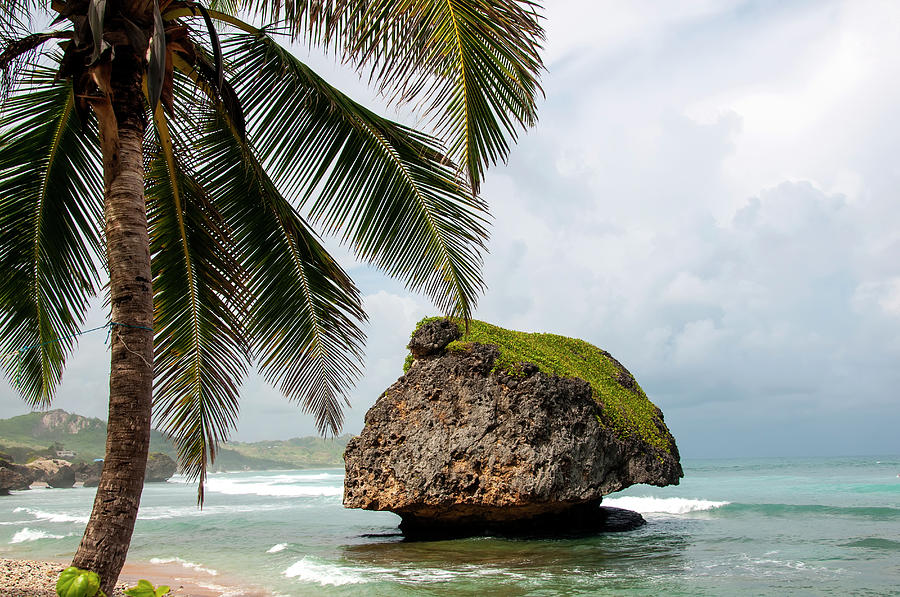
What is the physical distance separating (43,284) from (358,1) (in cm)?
475

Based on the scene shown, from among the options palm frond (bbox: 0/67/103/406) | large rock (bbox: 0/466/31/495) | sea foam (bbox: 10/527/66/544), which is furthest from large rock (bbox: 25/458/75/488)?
palm frond (bbox: 0/67/103/406)

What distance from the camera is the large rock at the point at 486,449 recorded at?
34.9 ft

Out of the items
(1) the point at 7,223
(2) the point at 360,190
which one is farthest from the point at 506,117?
(1) the point at 7,223

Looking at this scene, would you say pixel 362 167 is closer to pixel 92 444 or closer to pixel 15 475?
pixel 15 475

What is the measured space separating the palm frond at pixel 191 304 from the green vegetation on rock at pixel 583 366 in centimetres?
456

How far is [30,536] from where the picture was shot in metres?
14.9

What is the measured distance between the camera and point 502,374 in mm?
11266

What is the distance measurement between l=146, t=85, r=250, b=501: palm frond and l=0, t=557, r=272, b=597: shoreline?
6.06 ft

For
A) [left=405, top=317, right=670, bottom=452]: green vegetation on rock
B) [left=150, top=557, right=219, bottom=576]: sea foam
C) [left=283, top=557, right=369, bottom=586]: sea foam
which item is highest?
[left=405, top=317, right=670, bottom=452]: green vegetation on rock

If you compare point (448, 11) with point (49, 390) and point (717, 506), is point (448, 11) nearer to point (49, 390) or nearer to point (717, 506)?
point (49, 390)

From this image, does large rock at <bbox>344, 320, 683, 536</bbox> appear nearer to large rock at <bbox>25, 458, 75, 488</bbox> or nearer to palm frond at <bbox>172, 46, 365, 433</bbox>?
palm frond at <bbox>172, 46, 365, 433</bbox>

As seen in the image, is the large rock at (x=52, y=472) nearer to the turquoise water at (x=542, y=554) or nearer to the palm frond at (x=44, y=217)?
the turquoise water at (x=542, y=554)

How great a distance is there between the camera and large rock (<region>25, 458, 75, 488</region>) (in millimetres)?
46969

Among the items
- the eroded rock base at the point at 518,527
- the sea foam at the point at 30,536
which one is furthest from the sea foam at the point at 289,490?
the eroded rock base at the point at 518,527
